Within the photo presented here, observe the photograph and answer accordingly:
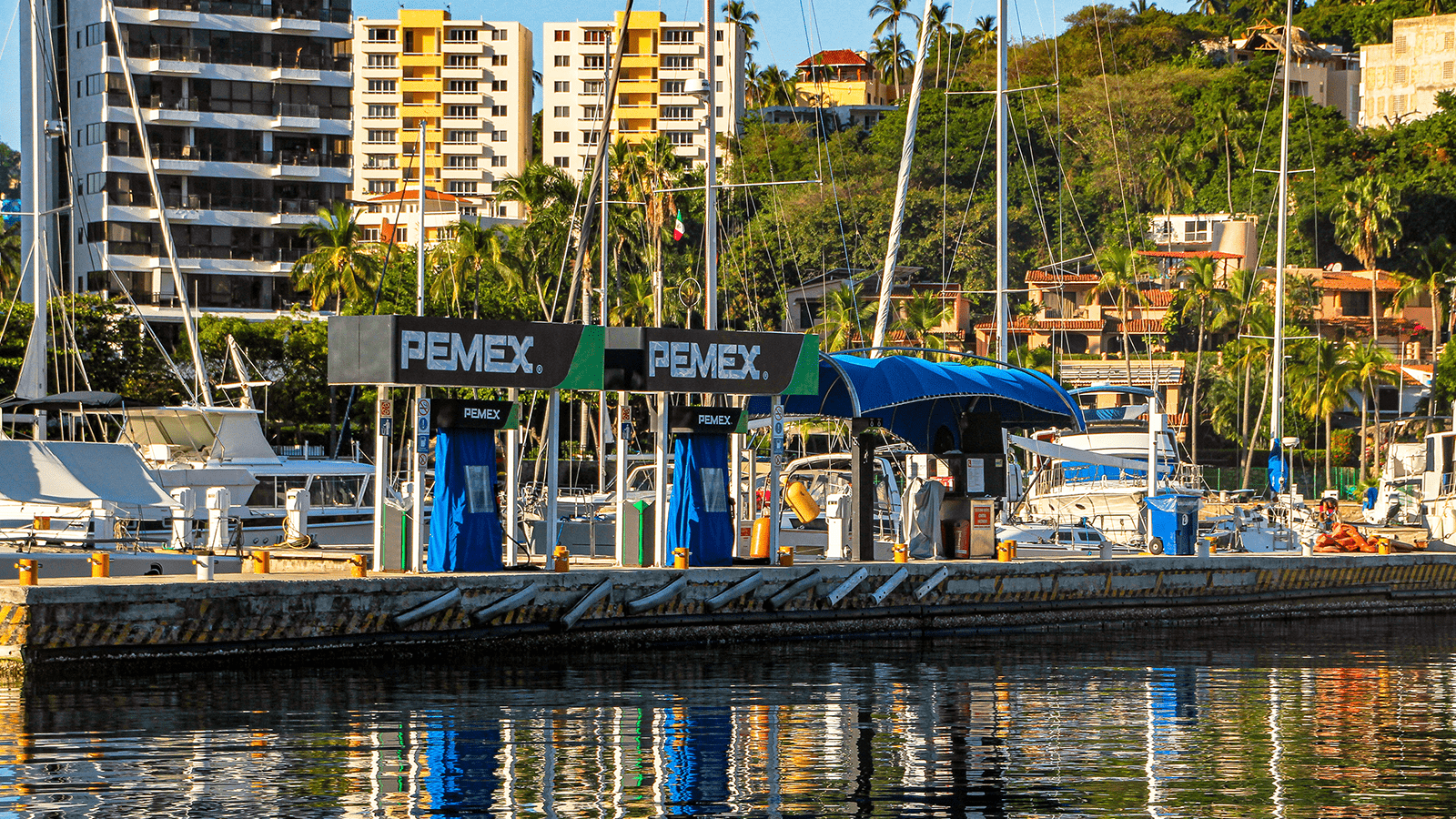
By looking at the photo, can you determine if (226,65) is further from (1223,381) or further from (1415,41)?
(1415,41)

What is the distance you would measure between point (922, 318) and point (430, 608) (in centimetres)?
7240

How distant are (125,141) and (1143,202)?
206 ft

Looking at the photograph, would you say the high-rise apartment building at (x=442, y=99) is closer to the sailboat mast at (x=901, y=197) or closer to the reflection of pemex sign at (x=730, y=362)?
the sailboat mast at (x=901, y=197)

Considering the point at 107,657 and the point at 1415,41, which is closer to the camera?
the point at 107,657

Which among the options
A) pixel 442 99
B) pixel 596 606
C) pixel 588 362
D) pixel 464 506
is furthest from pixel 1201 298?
pixel 464 506

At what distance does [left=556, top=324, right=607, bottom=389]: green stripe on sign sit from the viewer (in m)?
25.2

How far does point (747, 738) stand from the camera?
57.0 feet

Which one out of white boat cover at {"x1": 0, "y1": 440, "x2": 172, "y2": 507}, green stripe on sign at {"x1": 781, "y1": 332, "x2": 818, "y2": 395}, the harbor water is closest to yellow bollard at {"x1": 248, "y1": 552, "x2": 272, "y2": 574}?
the harbor water

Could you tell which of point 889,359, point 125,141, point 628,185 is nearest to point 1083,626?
point 889,359

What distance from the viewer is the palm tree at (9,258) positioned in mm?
93787

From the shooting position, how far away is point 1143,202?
113m

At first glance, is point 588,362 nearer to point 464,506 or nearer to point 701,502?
point 464,506

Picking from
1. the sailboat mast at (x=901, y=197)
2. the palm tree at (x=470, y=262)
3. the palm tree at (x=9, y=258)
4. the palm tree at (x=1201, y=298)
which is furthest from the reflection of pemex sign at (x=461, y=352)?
the palm tree at (x=9, y=258)

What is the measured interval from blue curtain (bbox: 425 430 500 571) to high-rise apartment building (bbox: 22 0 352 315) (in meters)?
63.9
